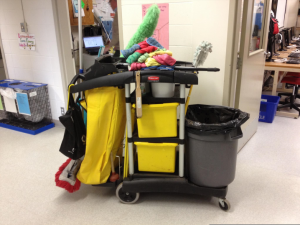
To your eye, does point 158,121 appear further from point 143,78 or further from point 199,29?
point 199,29

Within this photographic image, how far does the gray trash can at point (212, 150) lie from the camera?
5.38ft

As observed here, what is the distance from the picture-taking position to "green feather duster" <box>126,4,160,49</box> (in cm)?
176

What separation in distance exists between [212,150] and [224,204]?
43cm

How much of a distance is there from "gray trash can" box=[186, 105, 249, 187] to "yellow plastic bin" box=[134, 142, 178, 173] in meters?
0.13

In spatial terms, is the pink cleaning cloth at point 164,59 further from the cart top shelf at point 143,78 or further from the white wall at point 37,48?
the white wall at point 37,48

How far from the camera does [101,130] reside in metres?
1.80

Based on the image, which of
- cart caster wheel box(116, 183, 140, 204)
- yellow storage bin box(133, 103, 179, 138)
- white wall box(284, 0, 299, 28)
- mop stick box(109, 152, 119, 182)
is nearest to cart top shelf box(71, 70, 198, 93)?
yellow storage bin box(133, 103, 179, 138)

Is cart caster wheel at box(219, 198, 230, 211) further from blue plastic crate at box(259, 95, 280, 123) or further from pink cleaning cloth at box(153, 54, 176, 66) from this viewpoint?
blue plastic crate at box(259, 95, 280, 123)

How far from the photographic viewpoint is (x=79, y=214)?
1.82 metres

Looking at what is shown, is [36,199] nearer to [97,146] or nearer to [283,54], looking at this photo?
[97,146]

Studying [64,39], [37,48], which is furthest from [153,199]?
[37,48]

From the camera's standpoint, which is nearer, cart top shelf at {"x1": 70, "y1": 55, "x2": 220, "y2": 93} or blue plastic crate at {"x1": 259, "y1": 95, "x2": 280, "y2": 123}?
cart top shelf at {"x1": 70, "y1": 55, "x2": 220, "y2": 93}

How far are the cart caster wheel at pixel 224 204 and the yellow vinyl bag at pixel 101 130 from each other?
84 centimetres

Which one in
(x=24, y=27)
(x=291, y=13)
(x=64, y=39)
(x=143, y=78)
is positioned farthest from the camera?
(x=291, y=13)
